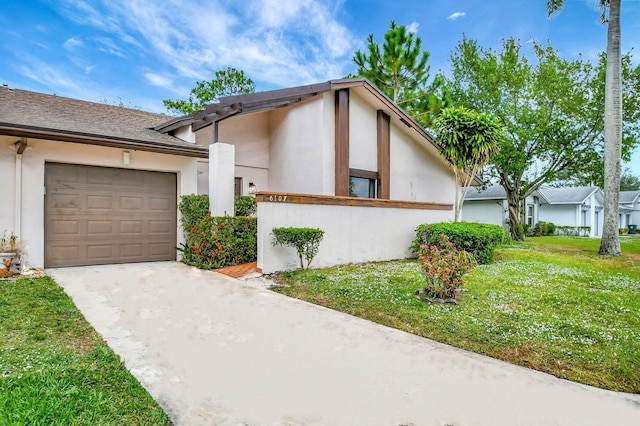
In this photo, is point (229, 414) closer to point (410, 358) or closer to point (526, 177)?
point (410, 358)

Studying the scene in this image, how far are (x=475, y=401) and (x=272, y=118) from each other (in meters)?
10.9

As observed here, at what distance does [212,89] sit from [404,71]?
1192cm

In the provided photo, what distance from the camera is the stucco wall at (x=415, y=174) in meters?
12.9

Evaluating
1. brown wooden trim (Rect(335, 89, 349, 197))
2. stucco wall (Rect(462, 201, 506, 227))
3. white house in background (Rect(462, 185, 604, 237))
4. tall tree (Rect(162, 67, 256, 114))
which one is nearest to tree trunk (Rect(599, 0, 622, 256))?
brown wooden trim (Rect(335, 89, 349, 197))

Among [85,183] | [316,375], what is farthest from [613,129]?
[85,183]

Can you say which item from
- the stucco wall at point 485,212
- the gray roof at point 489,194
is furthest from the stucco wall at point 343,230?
the stucco wall at point 485,212

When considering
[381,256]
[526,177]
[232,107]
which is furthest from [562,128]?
[232,107]

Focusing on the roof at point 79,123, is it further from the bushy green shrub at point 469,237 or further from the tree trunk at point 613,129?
the tree trunk at point 613,129

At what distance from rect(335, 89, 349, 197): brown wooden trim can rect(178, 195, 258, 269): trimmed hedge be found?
334 centimetres

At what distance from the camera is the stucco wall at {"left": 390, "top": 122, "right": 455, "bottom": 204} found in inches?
507

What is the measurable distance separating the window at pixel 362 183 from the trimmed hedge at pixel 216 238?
410 centimetres

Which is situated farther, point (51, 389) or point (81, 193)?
point (81, 193)

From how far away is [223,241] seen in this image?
314 inches

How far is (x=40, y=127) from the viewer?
7035 mm
